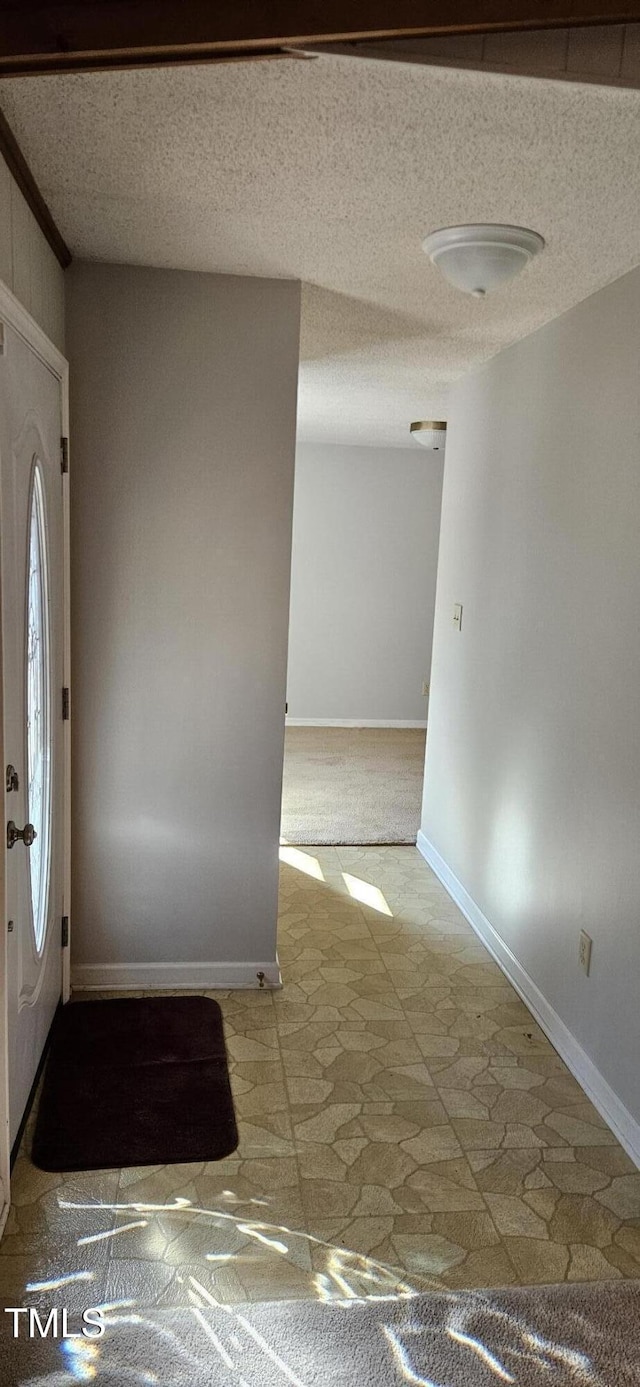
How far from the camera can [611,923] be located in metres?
2.74

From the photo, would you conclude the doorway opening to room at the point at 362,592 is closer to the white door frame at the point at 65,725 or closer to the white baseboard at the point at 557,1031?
the white baseboard at the point at 557,1031

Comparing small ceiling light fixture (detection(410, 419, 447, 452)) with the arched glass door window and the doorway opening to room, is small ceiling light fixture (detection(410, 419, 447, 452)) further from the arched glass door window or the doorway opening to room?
the arched glass door window

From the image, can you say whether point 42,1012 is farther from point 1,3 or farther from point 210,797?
point 1,3

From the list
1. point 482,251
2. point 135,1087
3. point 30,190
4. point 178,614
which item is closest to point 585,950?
point 135,1087

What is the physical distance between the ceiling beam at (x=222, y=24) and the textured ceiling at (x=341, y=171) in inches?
4.5

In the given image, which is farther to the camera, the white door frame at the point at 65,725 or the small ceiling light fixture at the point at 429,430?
the small ceiling light fixture at the point at 429,430

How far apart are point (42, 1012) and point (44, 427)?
169cm

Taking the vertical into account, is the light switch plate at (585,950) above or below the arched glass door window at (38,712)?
below

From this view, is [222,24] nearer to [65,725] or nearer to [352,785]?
[65,725]

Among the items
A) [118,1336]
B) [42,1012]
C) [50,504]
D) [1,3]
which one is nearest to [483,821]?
[42,1012]

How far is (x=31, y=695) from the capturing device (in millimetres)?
2592

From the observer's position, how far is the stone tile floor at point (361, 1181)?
2.11 metres

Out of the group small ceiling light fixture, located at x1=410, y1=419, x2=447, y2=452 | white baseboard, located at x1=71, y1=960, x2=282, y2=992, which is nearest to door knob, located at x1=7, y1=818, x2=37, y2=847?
white baseboard, located at x1=71, y1=960, x2=282, y2=992

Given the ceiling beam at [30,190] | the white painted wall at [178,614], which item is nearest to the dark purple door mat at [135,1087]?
the white painted wall at [178,614]
